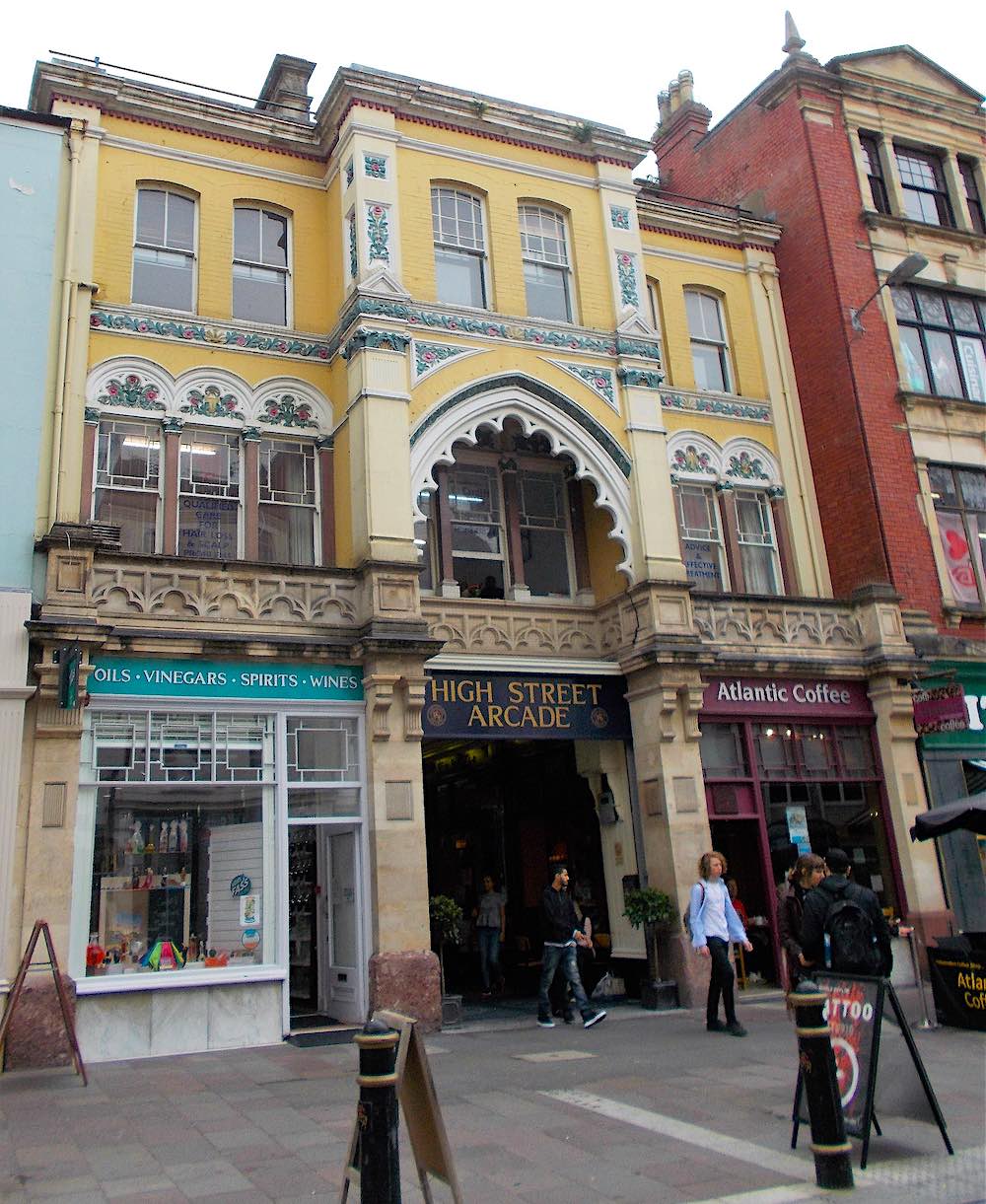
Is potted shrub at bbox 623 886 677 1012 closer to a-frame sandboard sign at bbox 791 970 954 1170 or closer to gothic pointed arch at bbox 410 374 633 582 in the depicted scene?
gothic pointed arch at bbox 410 374 633 582

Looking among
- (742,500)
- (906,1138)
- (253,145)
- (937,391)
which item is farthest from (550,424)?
(906,1138)

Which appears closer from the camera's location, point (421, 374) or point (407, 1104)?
point (407, 1104)

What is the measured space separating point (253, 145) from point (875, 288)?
1127cm

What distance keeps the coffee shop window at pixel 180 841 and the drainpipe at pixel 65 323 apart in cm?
295

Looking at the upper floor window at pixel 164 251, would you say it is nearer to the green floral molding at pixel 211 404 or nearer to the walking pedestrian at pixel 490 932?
the green floral molding at pixel 211 404

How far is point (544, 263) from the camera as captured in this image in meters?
16.6

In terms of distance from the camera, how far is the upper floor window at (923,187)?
20.8m

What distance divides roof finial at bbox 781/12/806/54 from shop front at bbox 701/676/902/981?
12.9 m

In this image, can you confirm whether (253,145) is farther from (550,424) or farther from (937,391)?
(937,391)

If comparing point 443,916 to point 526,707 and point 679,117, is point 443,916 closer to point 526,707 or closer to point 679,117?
point 526,707

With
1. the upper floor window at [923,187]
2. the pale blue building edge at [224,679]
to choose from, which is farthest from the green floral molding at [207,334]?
the upper floor window at [923,187]

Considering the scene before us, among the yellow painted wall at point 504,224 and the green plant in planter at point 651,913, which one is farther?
the yellow painted wall at point 504,224

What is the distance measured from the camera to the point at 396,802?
12.8m

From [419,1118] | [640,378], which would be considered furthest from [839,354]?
[419,1118]
